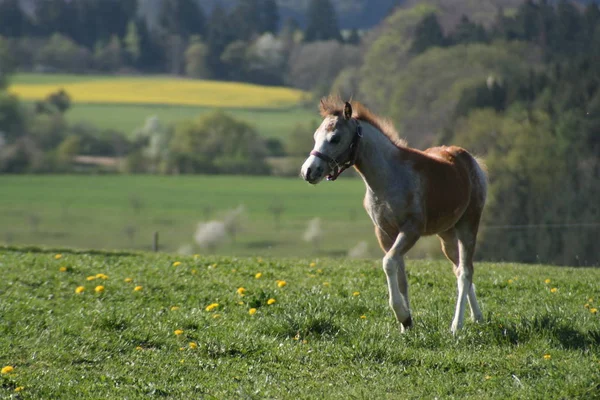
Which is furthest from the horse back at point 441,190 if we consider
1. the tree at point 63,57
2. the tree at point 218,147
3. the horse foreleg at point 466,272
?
the tree at point 63,57

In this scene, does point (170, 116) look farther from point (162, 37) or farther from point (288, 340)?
point (288, 340)

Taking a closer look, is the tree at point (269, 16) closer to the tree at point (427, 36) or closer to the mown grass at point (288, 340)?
the tree at point (427, 36)

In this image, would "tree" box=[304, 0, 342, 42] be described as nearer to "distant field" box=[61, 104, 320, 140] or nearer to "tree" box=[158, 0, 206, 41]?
"tree" box=[158, 0, 206, 41]

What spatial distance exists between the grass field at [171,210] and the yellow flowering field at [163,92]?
33.0 m

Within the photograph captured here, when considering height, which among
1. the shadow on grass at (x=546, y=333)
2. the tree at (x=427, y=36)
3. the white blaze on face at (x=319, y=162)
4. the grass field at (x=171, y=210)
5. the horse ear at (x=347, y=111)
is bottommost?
the grass field at (x=171, y=210)

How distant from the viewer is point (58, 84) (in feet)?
471

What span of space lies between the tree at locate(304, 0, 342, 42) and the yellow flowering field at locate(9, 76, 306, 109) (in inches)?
1232

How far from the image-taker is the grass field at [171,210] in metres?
70.9

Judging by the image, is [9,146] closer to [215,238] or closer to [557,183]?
[215,238]

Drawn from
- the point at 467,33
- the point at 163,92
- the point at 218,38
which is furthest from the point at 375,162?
the point at 218,38

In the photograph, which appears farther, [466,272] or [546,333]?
[466,272]

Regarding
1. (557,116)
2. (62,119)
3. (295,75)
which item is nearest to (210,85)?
(295,75)

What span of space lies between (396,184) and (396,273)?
3.17ft

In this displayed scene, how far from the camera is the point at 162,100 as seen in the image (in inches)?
5369
